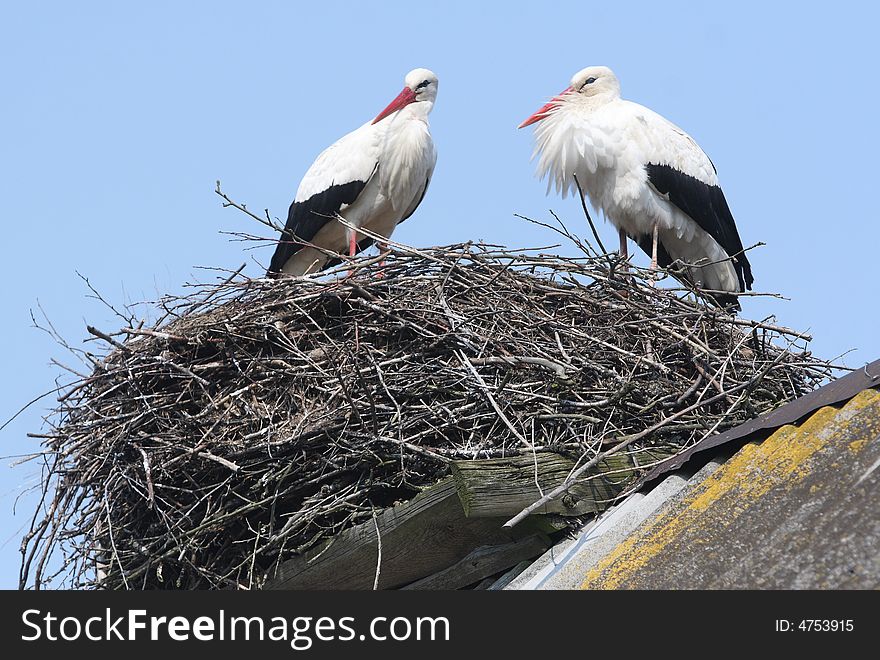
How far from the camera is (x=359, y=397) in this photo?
3.96 meters

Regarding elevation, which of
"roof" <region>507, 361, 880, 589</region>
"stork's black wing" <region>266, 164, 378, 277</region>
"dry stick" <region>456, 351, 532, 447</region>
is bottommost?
Result: "roof" <region>507, 361, 880, 589</region>

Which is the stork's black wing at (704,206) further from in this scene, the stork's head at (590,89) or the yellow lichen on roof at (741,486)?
the yellow lichen on roof at (741,486)

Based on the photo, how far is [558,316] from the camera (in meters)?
4.43

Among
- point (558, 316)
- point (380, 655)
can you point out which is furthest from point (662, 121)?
point (380, 655)

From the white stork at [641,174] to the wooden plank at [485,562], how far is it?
8.91ft

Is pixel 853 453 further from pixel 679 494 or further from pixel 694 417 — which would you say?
pixel 694 417

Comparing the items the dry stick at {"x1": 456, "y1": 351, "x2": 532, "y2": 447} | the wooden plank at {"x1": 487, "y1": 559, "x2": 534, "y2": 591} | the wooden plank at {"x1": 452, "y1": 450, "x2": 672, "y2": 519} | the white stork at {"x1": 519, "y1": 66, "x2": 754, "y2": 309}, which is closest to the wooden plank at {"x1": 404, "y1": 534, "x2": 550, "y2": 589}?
the wooden plank at {"x1": 487, "y1": 559, "x2": 534, "y2": 591}

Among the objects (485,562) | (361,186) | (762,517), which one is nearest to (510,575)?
(485,562)

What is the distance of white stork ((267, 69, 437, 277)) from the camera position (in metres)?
6.35

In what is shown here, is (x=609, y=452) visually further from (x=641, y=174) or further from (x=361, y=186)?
(x=361, y=186)

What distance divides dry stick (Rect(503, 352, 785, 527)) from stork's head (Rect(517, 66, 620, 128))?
2699 millimetres

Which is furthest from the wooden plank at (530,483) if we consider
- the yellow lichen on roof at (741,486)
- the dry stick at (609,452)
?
the yellow lichen on roof at (741,486)

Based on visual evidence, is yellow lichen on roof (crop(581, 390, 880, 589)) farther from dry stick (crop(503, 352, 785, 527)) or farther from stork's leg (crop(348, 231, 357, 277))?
stork's leg (crop(348, 231, 357, 277))

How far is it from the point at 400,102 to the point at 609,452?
371 cm
